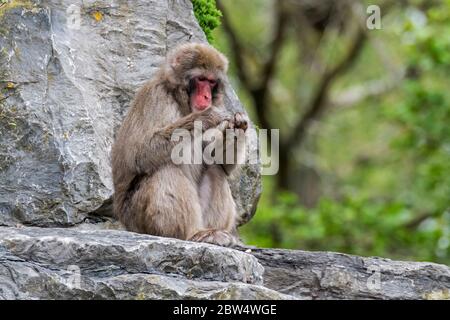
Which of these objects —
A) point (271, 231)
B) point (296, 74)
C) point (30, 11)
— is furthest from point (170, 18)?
point (296, 74)

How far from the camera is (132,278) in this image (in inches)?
232

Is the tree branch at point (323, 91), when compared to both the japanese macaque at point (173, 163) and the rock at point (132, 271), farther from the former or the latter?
the rock at point (132, 271)

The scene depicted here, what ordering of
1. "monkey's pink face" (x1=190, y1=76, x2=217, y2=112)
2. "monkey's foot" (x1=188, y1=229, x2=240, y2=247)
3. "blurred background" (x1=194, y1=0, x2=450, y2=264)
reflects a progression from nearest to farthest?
"monkey's foot" (x1=188, y1=229, x2=240, y2=247)
"monkey's pink face" (x1=190, y1=76, x2=217, y2=112)
"blurred background" (x1=194, y1=0, x2=450, y2=264)

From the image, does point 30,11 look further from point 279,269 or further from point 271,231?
point 271,231

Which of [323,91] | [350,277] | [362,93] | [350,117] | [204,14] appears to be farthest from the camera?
[350,117]

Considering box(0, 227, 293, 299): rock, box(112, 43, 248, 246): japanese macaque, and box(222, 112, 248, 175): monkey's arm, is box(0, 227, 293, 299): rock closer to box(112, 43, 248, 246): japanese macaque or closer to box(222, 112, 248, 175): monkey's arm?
box(112, 43, 248, 246): japanese macaque

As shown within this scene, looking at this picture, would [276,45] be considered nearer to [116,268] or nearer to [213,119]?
[213,119]

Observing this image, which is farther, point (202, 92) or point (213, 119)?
point (202, 92)

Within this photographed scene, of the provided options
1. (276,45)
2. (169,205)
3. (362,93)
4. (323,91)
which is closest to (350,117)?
(362,93)

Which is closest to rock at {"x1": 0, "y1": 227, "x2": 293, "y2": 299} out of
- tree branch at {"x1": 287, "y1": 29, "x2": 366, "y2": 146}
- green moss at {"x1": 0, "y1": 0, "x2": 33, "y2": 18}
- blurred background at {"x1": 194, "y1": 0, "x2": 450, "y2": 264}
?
green moss at {"x1": 0, "y1": 0, "x2": 33, "y2": 18}

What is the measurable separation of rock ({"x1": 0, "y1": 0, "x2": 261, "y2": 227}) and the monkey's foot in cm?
111

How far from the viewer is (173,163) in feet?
23.2

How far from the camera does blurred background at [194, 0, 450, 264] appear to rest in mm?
13750

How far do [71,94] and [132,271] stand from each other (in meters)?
2.23
